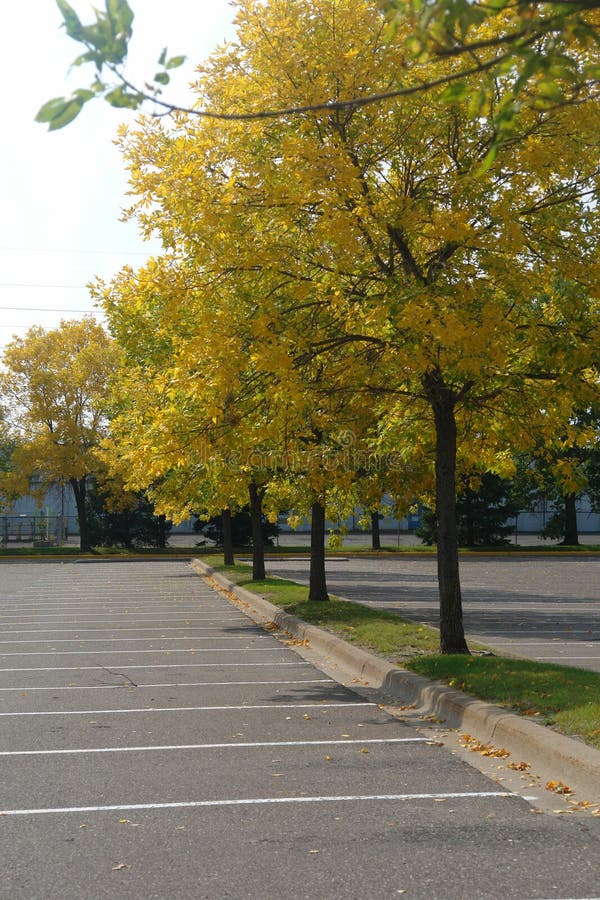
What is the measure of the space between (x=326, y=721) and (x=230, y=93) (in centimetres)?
679

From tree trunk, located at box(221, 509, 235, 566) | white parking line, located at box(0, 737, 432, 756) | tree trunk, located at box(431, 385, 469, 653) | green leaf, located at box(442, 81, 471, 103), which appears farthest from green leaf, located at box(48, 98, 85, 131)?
tree trunk, located at box(221, 509, 235, 566)

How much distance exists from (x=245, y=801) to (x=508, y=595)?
19.2 m

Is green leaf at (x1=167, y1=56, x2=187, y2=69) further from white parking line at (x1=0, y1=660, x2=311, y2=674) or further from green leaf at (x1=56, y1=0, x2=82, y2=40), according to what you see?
white parking line at (x1=0, y1=660, x2=311, y2=674)

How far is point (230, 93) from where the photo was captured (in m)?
11.5

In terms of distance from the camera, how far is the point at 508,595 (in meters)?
24.9

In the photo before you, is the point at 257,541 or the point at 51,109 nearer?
the point at 51,109

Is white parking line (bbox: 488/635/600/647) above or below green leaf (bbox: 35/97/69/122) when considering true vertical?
below

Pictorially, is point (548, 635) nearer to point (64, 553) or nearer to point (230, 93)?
point (230, 93)

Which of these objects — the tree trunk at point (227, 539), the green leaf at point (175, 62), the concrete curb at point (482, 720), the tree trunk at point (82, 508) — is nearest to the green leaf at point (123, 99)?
the green leaf at point (175, 62)

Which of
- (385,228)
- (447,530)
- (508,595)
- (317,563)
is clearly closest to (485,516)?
(508,595)

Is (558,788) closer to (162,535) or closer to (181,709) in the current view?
(181,709)

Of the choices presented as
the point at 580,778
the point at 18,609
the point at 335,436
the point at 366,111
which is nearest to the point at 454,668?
the point at 580,778

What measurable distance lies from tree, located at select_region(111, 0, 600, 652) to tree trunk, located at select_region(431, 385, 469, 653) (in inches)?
0.8

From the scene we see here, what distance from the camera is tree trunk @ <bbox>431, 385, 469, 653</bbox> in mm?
12242
